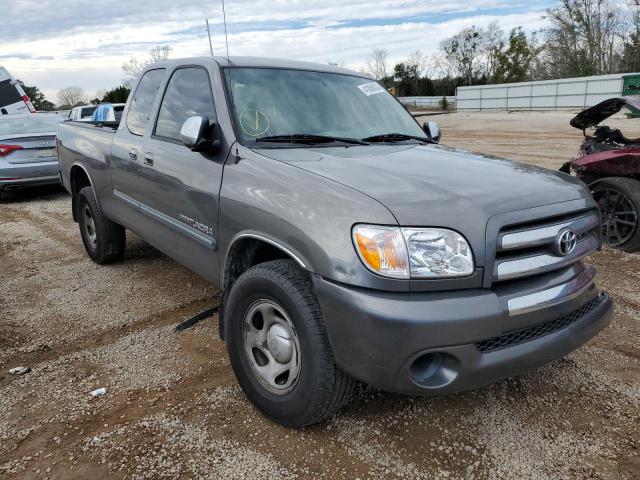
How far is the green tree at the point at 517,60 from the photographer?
56500 mm

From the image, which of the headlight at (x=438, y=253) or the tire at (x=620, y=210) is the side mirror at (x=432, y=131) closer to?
the headlight at (x=438, y=253)

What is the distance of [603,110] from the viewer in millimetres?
5848

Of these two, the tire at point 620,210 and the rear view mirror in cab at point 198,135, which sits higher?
the rear view mirror in cab at point 198,135

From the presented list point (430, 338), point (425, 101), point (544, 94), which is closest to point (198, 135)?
point (430, 338)

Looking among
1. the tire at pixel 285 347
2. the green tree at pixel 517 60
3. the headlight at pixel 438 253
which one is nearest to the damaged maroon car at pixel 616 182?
the headlight at pixel 438 253

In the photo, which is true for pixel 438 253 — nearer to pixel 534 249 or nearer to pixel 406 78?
pixel 534 249

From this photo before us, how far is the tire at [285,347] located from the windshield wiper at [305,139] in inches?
32.6

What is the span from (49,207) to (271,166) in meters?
7.52

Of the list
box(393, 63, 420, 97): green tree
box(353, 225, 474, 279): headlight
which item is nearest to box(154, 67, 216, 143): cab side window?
box(353, 225, 474, 279): headlight

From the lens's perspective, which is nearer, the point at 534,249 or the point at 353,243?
the point at 353,243

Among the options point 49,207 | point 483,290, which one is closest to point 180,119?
point 483,290

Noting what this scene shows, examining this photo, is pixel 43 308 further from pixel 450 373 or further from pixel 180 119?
pixel 450 373

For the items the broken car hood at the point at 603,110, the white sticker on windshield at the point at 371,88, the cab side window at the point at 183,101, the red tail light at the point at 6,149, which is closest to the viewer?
the cab side window at the point at 183,101

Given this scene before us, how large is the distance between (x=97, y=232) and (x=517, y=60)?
60.5 meters
